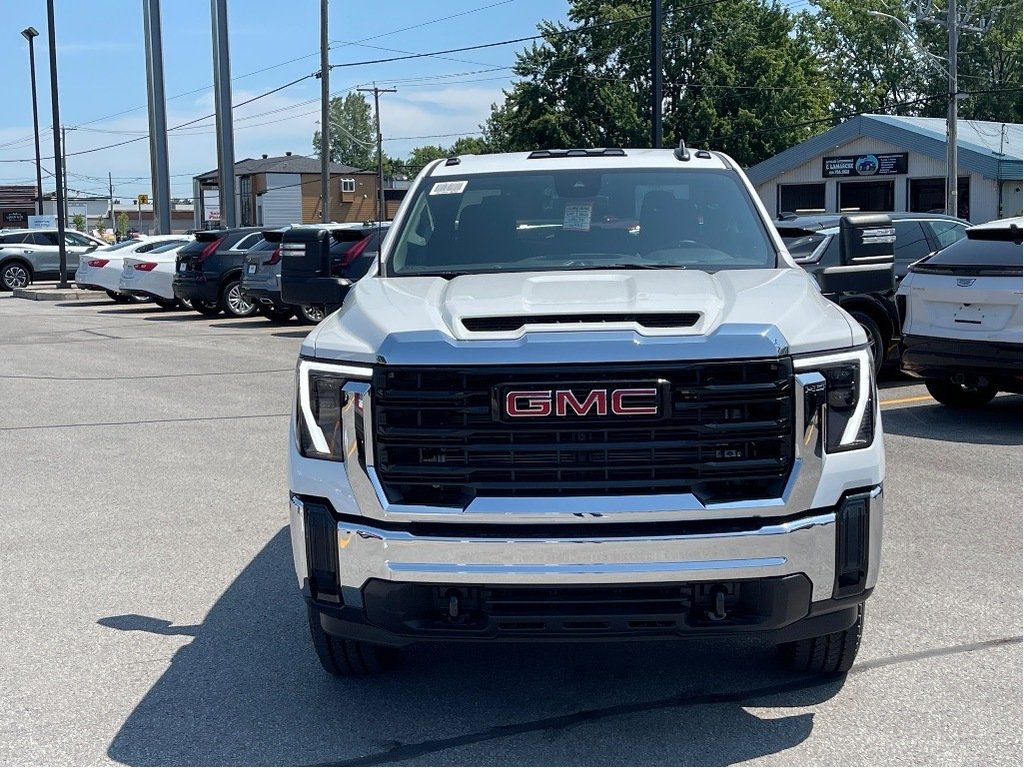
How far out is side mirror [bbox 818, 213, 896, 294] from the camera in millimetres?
5465

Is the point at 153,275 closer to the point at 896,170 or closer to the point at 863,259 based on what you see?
the point at 863,259

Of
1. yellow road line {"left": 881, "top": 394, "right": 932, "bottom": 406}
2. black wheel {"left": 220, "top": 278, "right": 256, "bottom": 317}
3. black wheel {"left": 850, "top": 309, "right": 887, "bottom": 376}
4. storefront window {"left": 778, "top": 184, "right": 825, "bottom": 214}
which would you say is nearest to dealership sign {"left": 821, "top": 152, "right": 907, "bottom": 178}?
storefront window {"left": 778, "top": 184, "right": 825, "bottom": 214}

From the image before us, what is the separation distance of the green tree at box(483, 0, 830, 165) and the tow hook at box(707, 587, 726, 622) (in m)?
57.1

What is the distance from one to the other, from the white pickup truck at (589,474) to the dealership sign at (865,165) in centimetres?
4545

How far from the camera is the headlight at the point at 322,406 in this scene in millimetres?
4055

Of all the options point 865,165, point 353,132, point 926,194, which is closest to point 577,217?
point 926,194

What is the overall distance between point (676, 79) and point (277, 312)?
43.9 meters

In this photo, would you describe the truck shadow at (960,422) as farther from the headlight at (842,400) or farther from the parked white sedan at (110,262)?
the parked white sedan at (110,262)

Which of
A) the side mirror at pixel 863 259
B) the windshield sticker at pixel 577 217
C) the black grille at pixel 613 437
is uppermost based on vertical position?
the windshield sticker at pixel 577 217

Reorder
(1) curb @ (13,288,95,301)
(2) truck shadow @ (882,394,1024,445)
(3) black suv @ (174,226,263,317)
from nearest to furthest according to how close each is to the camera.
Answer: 1. (2) truck shadow @ (882,394,1024,445)
2. (3) black suv @ (174,226,263,317)
3. (1) curb @ (13,288,95,301)

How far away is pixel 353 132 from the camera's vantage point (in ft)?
510

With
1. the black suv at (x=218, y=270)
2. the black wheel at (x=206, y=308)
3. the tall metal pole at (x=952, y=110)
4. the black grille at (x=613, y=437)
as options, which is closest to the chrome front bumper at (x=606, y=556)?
the black grille at (x=613, y=437)

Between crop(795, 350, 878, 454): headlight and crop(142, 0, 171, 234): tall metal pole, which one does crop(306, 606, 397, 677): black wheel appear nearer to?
crop(795, 350, 878, 454): headlight

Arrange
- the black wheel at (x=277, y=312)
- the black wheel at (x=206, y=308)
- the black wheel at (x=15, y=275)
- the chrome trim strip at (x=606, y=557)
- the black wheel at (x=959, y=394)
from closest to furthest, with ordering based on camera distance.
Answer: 1. the chrome trim strip at (x=606, y=557)
2. the black wheel at (x=959, y=394)
3. the black wheel at (x=277, y=312)
4. the black wheel at (x=206, y=308)
5. the black wheel at (x=15, y=275)
